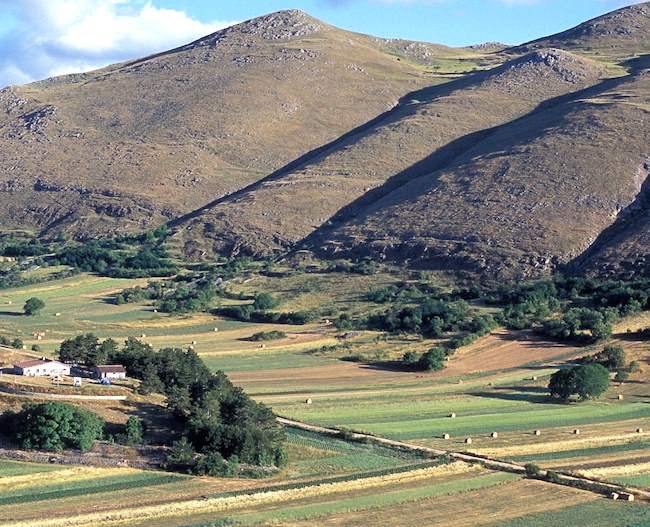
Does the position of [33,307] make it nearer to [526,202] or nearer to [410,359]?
[410,359]

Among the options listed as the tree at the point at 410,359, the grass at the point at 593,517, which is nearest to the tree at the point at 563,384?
the tree at the point at 410,359

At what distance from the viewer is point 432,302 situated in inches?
3435

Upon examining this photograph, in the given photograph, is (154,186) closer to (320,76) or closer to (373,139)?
(373,139)

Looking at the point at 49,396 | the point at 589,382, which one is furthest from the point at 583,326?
the point at 49,396

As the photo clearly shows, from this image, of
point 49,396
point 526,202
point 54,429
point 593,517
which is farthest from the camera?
point 526,202

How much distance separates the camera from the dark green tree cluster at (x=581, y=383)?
61219 mm

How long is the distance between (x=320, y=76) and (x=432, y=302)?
355ft

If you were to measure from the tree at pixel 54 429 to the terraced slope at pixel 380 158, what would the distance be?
6910cm

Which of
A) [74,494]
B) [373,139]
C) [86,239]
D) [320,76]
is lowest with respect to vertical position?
[74,494]

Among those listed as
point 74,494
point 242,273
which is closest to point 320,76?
point 242,273

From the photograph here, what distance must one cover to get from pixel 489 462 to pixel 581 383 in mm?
15025

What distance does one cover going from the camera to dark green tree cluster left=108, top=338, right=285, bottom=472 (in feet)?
153

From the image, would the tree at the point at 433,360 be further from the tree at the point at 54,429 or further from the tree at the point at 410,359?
the tree at the point at 54,429

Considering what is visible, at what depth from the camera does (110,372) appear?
57688 millimetres
